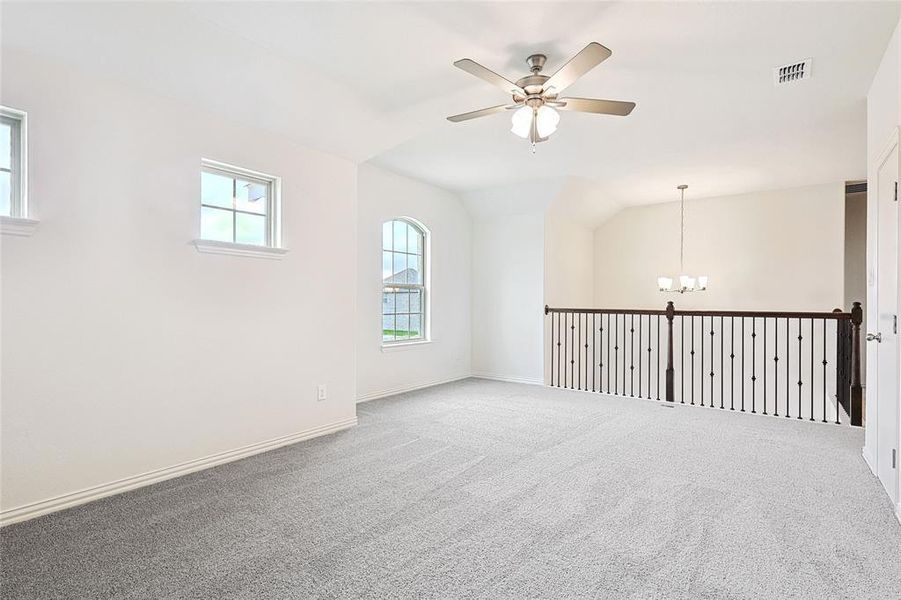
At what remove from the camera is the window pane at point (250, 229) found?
139 inches

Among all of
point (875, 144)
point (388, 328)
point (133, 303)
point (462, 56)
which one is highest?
point (462, 56)

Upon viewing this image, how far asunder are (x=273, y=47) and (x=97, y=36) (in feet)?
2.89

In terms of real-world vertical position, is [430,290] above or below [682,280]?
below

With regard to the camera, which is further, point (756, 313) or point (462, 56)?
point (756, 313)

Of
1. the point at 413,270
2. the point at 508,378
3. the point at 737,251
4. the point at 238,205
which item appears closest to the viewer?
the point at 238,205

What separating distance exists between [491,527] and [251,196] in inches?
113

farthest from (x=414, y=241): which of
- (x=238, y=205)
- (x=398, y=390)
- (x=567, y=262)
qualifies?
(x=238, y=205)

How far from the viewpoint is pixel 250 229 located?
3607 millimetres

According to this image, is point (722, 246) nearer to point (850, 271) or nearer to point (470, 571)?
point (850, 271)

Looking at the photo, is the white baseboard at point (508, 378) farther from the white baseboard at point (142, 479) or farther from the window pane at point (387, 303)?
the white baseboard at point (142, 479)

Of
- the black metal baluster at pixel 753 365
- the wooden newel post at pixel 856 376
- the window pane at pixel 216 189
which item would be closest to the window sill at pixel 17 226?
the window pane at pixel 216 189

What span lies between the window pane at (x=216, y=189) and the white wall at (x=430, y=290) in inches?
74.2

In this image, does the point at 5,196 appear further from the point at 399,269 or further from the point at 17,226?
the point at 399,269

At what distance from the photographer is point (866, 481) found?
2934 millimetres
